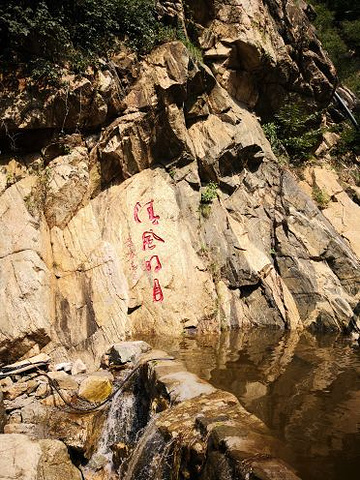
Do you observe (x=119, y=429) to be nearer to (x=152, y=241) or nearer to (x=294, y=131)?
(x=152, y=241)

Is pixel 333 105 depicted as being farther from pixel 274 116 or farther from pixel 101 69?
pixel 101 69

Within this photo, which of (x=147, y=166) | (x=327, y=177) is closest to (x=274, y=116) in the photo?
(x=327, y=177)

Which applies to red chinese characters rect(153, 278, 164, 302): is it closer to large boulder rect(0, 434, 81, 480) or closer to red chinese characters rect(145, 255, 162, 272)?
red chinese characters rect(145, 255, 162, 272)

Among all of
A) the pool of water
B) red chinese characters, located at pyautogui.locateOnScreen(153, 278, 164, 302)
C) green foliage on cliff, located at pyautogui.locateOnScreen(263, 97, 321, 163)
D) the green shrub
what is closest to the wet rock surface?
the pool of water

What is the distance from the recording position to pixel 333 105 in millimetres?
20250

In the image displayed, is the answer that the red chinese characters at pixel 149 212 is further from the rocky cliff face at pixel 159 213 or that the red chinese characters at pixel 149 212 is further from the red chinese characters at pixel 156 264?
A: the red chinese characters at pixel 156 264

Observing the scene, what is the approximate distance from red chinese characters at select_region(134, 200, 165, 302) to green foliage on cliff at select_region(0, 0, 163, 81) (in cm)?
410

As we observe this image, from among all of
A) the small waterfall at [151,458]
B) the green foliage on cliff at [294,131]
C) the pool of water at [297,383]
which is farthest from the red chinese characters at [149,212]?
the green foliage on cliff at [294,131]

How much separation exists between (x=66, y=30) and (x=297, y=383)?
10.1 meters

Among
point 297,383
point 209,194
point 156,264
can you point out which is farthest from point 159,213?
point 297,383

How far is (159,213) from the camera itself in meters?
11.1

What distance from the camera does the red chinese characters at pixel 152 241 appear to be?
10172mm

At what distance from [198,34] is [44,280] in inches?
398

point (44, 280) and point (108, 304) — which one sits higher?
point (44, 280)
